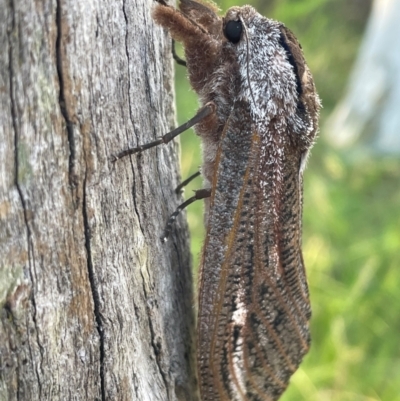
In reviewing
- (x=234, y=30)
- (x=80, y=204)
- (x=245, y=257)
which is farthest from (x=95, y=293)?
(x=234, y=30)

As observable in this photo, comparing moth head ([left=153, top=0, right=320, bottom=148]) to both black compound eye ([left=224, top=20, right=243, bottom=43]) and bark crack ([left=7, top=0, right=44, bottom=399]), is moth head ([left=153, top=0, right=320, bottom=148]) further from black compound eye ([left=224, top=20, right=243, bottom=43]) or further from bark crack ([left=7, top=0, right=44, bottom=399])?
bark crack ([left=7, top=0, right=44, bottom=399])

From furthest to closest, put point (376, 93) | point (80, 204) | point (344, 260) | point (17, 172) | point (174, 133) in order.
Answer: point (376, 93)
point (344, 260)
point (174, 133)
point (80, 204)
point (17, 172)

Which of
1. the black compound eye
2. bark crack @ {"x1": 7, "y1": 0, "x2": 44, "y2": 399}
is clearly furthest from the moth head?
bark crack @ {"x1": 7, "y1": 0, "x2": 44, "y2": 399}

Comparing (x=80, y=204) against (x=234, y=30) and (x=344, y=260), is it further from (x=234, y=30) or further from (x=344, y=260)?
(x=344, y=260)

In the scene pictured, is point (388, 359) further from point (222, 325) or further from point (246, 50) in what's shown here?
point (246, 50)

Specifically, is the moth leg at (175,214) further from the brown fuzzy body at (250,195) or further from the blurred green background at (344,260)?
the blurred green background at (344,260)

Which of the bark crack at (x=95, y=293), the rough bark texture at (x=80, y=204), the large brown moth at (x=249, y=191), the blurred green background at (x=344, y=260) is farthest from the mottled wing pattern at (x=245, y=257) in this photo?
the blurred green background at (x=344, y=260)
